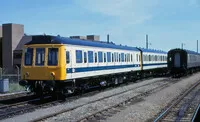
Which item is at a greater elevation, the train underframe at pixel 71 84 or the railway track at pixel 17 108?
the train underframe at pixel 71 84

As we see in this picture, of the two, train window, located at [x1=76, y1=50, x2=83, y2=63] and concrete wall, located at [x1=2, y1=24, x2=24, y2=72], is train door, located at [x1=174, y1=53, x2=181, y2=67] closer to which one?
train window, located at [x1=76, y1=50, x2=83, y2=63]

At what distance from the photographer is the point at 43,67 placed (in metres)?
17.2

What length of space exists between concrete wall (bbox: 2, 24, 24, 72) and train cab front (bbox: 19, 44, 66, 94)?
44977mm

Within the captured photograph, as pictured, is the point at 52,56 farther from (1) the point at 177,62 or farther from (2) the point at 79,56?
(1) the point at 177,62

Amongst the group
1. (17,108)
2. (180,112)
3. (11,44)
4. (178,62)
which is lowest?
(180,112)

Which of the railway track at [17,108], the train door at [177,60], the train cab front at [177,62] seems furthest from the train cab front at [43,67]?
the train door at [177,60]

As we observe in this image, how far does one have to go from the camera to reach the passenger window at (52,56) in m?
17.0

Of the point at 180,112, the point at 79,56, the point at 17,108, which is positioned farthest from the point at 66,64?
the point at 180,112

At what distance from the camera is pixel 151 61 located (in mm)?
37688

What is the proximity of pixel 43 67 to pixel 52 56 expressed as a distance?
2.29ft

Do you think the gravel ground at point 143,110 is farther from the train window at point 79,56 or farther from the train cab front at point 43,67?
the train window at point 79,56

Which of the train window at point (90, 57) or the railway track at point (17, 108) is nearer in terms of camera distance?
the railway track at point (17, 108)

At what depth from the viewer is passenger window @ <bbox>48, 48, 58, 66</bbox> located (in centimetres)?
1702

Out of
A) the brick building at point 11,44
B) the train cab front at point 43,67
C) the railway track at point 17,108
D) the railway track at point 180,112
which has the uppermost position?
the brick building at point 11,44
